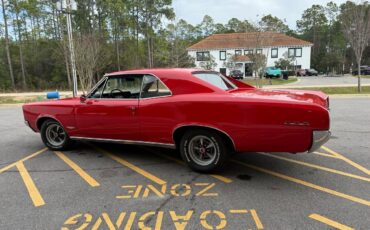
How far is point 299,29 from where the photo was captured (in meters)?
77.4

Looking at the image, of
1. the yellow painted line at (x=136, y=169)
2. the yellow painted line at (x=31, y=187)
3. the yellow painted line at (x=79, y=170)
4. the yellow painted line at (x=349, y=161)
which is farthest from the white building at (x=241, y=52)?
the yellow painted line at (x=31, y=187)

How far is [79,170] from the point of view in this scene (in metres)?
4.71

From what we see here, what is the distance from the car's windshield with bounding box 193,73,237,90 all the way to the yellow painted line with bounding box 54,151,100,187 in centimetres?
219

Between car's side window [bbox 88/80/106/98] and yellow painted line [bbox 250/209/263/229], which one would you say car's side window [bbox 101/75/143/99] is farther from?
yellow painted line [bbox 250/209/263/229]

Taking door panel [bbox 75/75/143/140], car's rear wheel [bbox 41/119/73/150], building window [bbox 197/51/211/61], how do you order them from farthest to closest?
building window [bbox 197/51/211/61] → car's rear wheel [bbox 41/119/73/150] → door panel [bbox 75/75/143/140]

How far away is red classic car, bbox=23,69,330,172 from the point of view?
3.68 meters

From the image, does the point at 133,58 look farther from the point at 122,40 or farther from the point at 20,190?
the point at 20,190

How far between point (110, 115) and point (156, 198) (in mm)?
1860

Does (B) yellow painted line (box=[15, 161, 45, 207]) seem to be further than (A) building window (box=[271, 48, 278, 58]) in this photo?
No

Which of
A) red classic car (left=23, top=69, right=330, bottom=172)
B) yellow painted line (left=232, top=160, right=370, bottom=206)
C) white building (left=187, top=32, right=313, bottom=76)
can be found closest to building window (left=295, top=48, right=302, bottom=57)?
white building (left=187, top=32, right=313, bottom=76)

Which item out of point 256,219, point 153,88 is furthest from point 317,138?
point 153,88

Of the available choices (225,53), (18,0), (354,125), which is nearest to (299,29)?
(225,53)

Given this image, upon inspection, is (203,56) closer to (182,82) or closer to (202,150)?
(182,82)

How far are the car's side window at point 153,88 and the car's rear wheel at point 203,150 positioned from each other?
75 centimetres
